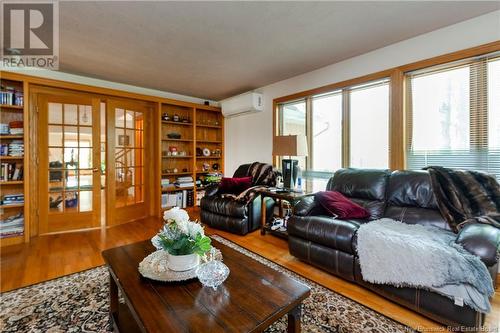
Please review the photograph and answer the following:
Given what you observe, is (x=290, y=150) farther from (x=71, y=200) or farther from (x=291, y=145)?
(x=71, y=200)

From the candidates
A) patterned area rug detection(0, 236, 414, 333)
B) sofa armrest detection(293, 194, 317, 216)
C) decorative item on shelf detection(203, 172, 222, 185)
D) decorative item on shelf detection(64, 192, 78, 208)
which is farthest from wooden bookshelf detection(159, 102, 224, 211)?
sofa armrest detection(293, 194, 317, 216)

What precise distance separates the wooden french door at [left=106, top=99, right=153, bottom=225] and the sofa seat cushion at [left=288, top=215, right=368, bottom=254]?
9.48ft

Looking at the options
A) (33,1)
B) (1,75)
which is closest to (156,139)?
(1,75)

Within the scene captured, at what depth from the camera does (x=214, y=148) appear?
17.0ft

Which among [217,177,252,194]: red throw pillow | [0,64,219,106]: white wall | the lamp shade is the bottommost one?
[217,177,252,194]: red throw pillow

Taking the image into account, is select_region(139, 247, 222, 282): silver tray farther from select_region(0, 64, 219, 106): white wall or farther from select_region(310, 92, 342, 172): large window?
select_region(0, 64, 219, 106): white wall

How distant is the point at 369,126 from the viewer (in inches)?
116

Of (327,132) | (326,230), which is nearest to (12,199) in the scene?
(326,230)

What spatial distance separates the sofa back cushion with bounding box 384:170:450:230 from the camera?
2084 mm

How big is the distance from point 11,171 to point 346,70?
178 inches

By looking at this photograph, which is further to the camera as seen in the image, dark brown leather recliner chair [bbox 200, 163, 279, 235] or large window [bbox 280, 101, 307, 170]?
large window [bbox 280, 101, 307, 170]

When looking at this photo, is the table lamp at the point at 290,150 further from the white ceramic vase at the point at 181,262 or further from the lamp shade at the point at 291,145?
the white ceramic vase at the point at 181,262

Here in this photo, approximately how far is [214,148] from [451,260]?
14.4 ft

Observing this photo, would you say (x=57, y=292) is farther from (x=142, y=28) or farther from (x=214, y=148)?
(x=214, y=148)
